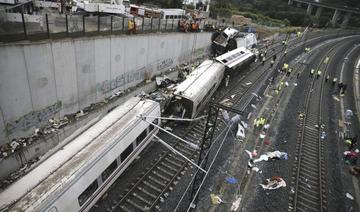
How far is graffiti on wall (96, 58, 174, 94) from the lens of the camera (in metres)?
16.7

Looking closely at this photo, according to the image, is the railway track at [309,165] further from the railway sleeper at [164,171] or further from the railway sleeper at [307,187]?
the railway sleeper at [164,171]

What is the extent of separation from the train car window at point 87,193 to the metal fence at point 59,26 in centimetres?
738

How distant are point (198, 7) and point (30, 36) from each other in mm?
48822

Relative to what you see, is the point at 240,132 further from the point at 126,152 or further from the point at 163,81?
the point at 163,81

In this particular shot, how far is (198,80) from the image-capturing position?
17906mm

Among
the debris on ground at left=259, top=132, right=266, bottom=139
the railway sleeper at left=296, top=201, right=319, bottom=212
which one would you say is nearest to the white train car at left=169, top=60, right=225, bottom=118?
the debris on ground at left=259, top=132, right=266, bottom=139

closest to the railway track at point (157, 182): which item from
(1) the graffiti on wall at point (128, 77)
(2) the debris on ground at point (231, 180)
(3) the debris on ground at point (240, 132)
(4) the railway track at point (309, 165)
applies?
(2) the debris on ground at point (231, 180)

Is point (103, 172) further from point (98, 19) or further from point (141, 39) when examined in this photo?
point (141, 39)

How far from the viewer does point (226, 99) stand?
2102 centimetres

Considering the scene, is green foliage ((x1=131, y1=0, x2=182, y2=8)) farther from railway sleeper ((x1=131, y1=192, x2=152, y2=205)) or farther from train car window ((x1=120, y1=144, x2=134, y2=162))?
railway sleeper ((x1=131, y1=192, x2=152, y2=205))

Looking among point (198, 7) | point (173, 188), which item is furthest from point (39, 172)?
point (198, 7)

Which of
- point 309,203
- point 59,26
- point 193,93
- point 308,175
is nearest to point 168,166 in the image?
point 193,93

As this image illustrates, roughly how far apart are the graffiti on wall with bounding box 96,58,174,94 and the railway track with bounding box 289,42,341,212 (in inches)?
505

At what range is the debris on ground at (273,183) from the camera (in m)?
12.2
